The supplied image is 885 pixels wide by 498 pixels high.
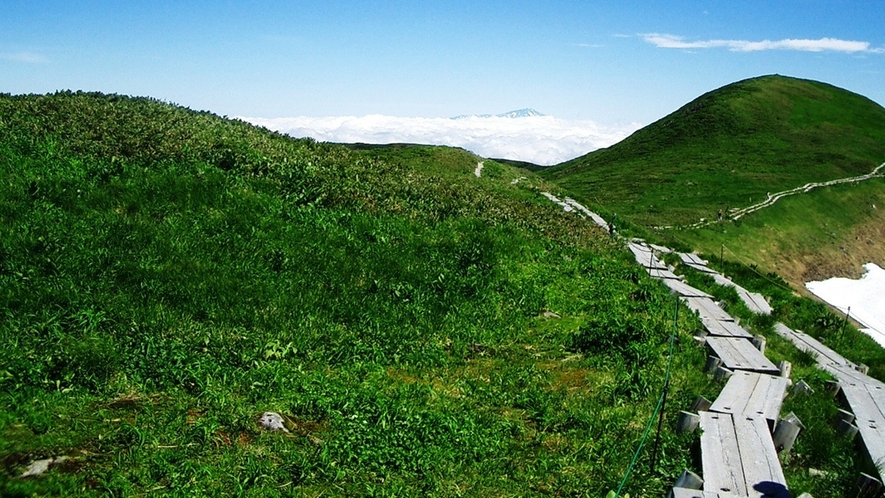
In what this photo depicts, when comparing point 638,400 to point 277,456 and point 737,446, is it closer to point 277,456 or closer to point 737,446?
point 737,446

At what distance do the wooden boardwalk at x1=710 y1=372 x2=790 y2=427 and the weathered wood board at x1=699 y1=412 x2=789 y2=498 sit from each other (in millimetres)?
262

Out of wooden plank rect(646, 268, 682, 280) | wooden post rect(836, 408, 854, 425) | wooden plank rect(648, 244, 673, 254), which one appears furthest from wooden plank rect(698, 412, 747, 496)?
wooden plank rect(648, 244, 673, 254)

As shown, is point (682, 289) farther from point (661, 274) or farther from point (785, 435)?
point (785, 435)

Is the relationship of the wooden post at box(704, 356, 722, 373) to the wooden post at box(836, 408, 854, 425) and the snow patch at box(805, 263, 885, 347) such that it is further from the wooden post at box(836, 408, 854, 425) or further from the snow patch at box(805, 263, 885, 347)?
the snow patch at box(805, 263, 885, 347)

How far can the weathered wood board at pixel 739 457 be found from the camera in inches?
266

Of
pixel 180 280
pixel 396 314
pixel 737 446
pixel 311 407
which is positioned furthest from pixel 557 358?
pixel 180 280

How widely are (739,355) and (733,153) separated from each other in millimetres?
87673

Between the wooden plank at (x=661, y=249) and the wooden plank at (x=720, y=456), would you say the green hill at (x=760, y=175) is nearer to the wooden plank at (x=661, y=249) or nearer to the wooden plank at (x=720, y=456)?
the wooden plank at (x=661, y=249)

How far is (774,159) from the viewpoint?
86500 mm

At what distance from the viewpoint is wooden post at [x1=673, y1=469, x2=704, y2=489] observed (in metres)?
6.64

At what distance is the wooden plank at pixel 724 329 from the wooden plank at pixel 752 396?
8.62ft

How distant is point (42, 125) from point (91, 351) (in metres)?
12.0

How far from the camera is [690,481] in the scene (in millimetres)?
6668

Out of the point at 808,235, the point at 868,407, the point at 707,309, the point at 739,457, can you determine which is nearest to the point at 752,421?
the point at 739,457
